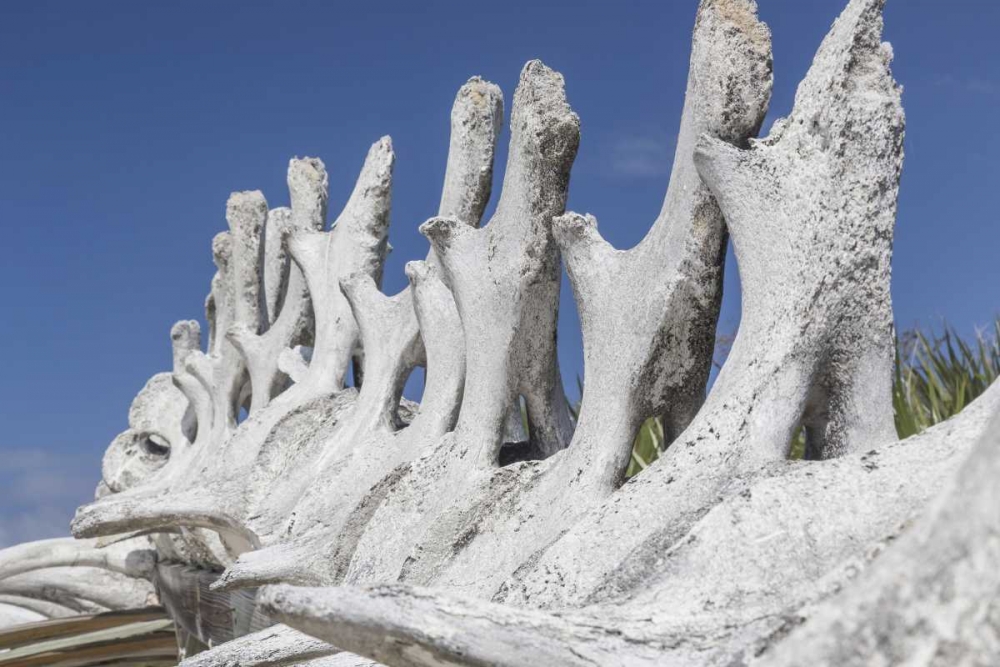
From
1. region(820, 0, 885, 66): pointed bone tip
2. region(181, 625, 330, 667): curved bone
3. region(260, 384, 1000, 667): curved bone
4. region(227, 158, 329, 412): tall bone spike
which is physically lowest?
region(260, 384, 1000, 667): curved bone

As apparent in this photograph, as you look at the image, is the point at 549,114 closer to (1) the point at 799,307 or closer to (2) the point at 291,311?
(1) the point at 799,307

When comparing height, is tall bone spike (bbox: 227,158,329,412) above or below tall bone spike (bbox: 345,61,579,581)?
above

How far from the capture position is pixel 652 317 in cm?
281

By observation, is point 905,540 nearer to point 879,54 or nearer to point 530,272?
point 879,54

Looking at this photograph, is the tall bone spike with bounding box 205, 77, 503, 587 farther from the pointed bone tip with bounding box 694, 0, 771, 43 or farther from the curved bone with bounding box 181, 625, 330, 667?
the pointed bone tip with bounding box 694, 0, 771, 43

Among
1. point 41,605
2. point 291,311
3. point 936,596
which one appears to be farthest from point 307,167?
point 936,596

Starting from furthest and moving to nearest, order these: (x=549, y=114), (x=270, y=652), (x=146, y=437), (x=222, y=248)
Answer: (x=146, y=437), (x=222, y=248), (x=549, y=114), (x=270, y=652)

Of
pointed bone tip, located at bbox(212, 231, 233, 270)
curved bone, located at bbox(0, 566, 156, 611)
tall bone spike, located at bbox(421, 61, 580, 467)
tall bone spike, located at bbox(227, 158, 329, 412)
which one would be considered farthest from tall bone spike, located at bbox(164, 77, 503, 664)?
curved bone, located at bbox(0, 566, 156, 611)

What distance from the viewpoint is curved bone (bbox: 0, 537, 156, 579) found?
8.79 meters

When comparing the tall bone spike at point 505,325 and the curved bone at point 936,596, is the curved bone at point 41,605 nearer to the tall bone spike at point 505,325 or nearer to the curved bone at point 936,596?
the tall bone spike at point 505,325

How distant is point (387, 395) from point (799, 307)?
244cm

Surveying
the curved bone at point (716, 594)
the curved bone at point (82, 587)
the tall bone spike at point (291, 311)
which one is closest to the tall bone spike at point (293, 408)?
the tall bone spike at point (291, 311)

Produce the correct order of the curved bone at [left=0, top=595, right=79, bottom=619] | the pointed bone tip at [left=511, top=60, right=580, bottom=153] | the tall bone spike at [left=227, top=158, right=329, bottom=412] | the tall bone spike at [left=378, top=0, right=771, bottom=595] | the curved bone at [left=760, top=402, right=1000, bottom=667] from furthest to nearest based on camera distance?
the curved bone at [left=0, top=595, right=79, bottom=619], the tall bone spike at [left=227, top=158, right=329, bottom=412], the pointed bone tip at [left=511, top=60, right=580, bottom=153], the tall bone spike at [left=378, top=0, right=771, bottom=595], the curved bone at [left=760, top=402, right=1000, bottom=667]

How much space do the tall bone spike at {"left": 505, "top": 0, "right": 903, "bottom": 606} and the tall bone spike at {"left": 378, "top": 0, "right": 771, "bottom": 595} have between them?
0.48 feet
